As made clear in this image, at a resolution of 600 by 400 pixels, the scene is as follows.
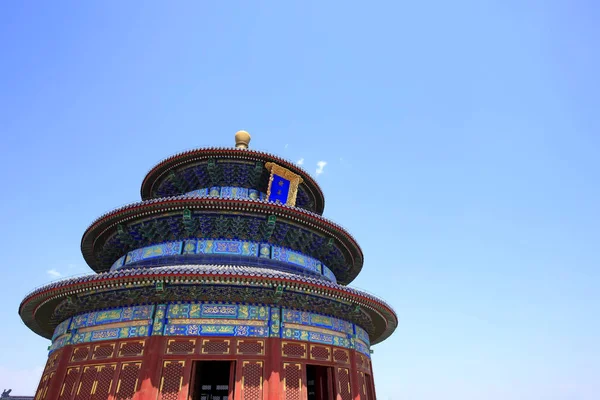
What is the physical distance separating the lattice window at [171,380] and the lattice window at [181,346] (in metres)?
0.37

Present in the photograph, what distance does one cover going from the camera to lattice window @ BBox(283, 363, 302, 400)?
14.0 meters

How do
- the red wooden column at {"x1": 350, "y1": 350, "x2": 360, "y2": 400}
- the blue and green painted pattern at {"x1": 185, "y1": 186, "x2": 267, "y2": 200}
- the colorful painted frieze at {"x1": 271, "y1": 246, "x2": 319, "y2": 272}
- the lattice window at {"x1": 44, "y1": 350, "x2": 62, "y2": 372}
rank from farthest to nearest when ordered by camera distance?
the blue and green painted pattern at {"x1": 185, "y1": 186, "x2": 267, "y2": 200}
the colorful painted frieze at {"x1": 271, "y1": 246, "x2": 319, "y2": 272}
the lattice window at {"x1": 44, "y1": 350, "x2": 62, "y2": 372}
the red wooden column at {"x1": 350, "y1": 350, "x2": 360, "y2": 400}

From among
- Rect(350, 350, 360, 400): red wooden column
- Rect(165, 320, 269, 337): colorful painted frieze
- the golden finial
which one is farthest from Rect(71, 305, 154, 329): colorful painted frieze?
the golden finial

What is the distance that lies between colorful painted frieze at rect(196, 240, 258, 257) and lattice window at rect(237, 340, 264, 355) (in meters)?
4.41

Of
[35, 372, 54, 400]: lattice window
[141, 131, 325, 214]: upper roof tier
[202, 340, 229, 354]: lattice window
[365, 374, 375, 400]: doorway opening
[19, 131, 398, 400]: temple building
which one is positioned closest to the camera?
[19, 131, 398, 400]: temple building

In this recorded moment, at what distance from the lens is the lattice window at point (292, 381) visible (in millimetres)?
14031

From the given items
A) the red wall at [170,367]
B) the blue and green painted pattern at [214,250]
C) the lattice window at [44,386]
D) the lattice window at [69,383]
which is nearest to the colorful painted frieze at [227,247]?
the blue and green painted pattern at [214,250]

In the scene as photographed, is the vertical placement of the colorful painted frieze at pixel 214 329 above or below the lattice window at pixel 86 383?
above

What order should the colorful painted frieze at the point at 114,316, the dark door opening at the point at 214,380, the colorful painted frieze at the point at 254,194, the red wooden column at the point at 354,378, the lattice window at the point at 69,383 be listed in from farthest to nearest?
the colorful painted frieze at the point at 254,194 < the dark door opening at the point at 214,380 < the red wooden column at the point at 354,378 < the colorful painted frieze at the point at 114,316 < the lattice window at the point at 69,383

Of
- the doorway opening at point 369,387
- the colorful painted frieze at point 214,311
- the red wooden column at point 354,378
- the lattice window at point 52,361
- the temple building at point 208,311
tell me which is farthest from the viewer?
the doorway opening at point 369,387

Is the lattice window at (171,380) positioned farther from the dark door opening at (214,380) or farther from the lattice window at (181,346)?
the dark door opening at (214,380)

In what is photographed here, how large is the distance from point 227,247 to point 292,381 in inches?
256

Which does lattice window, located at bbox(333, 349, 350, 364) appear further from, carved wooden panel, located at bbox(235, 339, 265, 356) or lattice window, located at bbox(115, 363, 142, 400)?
lattice window, located at bbox(115, 363, 142, 400)

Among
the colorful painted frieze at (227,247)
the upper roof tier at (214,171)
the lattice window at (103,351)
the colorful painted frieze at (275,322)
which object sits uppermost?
the upper roof tier at (214,171)
